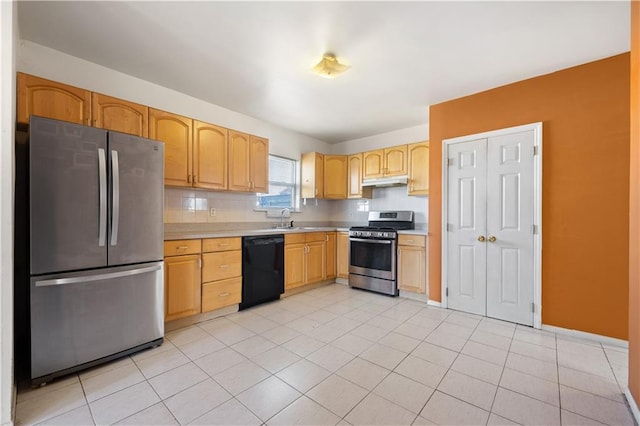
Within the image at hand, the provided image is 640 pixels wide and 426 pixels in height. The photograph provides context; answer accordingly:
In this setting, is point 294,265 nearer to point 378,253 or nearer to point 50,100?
point 378,253

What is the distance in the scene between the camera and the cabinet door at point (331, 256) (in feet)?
14.4

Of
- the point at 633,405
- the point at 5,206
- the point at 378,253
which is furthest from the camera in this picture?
the point at 378,253

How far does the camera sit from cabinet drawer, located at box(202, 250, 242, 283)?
2856 mm

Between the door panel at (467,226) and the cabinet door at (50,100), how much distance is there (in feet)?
12.3

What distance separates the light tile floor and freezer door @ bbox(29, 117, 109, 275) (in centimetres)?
86

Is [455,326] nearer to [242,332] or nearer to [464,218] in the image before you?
[464,218]

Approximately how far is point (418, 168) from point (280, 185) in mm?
2167

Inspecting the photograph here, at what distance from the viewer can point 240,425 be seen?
4.81 feet

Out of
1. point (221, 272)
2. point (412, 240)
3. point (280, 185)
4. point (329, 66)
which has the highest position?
point (329, 66)

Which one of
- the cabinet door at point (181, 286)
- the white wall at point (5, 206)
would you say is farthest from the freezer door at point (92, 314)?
the white wall at point (5, 206)

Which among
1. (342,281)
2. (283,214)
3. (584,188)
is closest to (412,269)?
(342,281)

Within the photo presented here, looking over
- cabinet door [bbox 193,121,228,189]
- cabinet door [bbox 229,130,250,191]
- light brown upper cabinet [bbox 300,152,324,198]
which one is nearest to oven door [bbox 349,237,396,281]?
light brown upper cabinet [bbox 300,152,324,198]

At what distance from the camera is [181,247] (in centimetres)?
267

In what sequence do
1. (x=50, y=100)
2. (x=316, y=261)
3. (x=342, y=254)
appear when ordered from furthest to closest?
(x=342, y=254) → (x=316, y=261) → (x=50, y=100)
